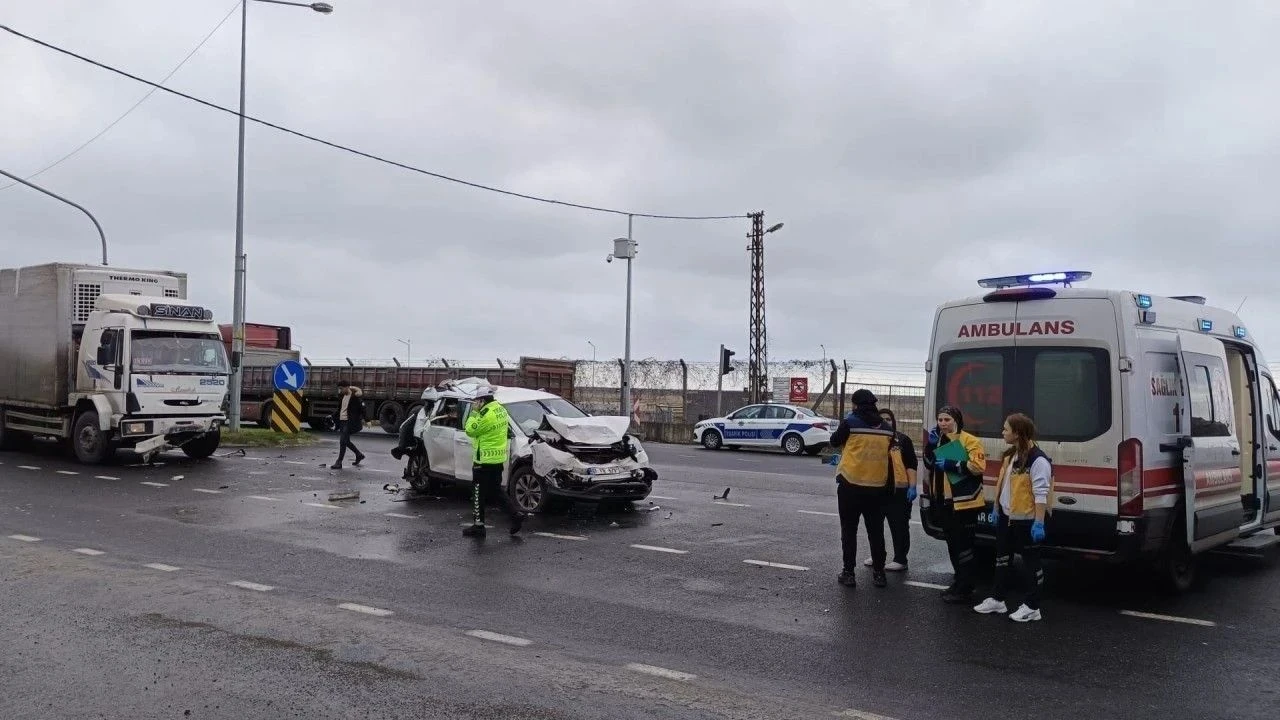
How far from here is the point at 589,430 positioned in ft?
42.8

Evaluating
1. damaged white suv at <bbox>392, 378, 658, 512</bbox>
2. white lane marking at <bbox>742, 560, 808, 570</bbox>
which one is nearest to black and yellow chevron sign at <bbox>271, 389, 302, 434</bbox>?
damaged white suv at <bbox>392, 378, 658, 512</bbox>

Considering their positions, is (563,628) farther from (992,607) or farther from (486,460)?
(486,460)

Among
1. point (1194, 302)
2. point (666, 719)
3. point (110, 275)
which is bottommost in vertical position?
point (666, 719)

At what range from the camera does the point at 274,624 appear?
7.11m

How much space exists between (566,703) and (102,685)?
2700 millimetres

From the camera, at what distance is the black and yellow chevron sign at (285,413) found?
80.1 feet

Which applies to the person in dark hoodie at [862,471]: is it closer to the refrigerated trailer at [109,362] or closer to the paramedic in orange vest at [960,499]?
the paramedic in orange vest at [960,499]

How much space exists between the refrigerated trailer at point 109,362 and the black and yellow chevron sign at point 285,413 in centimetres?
460

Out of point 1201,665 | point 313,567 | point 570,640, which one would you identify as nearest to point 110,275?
point 313,567

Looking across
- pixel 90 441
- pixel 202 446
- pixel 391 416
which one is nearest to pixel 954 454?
pixel 202 446

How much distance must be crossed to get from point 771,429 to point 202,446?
14607 millimetres

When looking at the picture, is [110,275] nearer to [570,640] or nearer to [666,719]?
[570,640]

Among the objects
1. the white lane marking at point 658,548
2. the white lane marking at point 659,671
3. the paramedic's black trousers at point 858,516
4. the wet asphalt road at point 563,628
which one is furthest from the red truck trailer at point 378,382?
the white lane marking at point 659,671

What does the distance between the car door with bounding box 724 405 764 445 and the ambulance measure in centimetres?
1843
